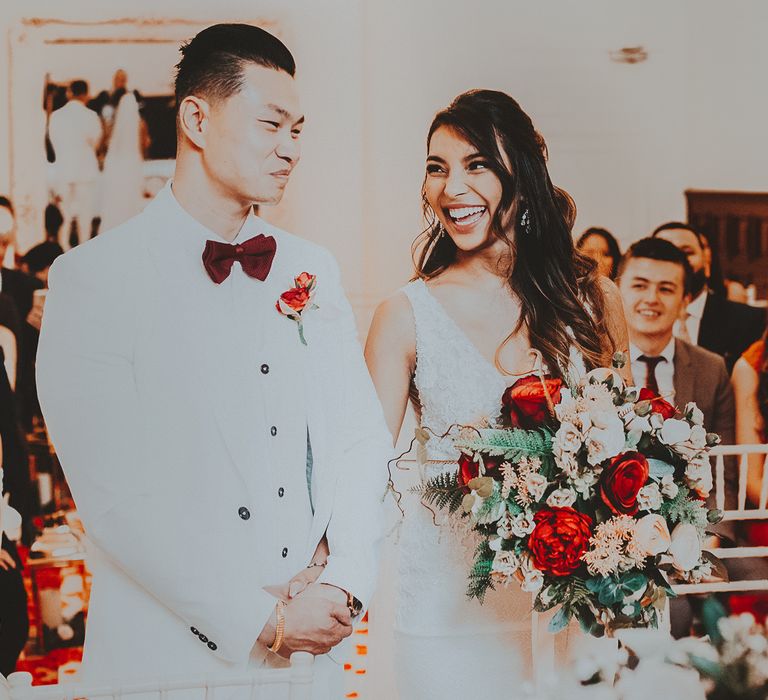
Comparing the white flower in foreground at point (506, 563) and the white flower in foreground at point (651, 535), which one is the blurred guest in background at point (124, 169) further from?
the white flower in foreground at point (651, 535)

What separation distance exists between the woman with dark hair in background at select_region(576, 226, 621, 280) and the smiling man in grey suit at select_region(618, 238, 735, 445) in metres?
0.03

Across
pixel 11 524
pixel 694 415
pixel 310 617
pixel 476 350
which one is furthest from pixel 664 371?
pixel 11 524

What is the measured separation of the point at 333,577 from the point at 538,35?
5.16ft

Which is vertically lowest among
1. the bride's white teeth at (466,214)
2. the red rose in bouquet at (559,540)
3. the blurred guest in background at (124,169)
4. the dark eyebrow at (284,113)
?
the red rose in bouquet at (559,540)

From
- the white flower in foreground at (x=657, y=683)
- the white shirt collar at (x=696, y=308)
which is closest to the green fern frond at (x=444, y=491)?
the white shirt collar at (x=696, y=308)

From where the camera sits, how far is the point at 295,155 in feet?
7.88

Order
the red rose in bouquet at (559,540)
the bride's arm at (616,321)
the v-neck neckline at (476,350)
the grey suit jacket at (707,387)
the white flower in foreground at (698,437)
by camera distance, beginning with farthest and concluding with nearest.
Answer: the grey suit jacket at (707,387)
the bride's arm at (616,321)
the v-neck neckline at (476,350)
the white flower in foreground at (698,437)
the red rose in bouquet at (559,540)

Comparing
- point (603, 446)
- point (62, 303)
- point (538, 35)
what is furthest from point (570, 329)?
point (62, 303)

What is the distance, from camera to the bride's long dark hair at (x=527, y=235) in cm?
252

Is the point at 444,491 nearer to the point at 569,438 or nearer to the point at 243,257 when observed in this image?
the point at 569,438

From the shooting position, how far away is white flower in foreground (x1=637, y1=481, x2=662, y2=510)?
212 cm

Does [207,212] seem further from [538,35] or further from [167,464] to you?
[538,35]

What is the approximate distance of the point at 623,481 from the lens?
2072mm

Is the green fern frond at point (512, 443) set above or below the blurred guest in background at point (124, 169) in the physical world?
below
